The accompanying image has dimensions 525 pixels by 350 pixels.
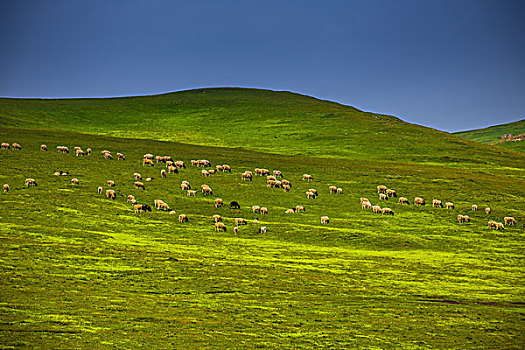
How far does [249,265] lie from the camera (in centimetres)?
3888

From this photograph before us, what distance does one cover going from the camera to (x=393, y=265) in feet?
141

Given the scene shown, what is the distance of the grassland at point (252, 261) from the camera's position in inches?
977

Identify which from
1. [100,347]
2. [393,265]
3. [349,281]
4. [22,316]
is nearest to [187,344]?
[100,347]

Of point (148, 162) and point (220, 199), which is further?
point (148, 162)

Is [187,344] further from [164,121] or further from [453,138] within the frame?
[164,121]

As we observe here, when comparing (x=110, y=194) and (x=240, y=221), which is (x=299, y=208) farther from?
(x=110, y=194)

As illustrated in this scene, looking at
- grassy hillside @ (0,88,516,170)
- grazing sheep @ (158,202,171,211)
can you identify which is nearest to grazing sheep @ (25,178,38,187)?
grazing sheep @ (158,202,171,211)

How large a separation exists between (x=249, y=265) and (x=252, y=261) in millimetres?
1668

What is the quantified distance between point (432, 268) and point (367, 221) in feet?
52.3

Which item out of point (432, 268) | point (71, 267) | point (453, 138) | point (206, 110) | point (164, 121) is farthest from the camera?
point (206, 110)

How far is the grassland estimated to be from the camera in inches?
977

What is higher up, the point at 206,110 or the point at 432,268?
the point at 206,110

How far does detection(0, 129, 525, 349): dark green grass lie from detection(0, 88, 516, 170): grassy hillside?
30375 mm

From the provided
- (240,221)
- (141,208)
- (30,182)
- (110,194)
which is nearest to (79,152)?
(30,182)
